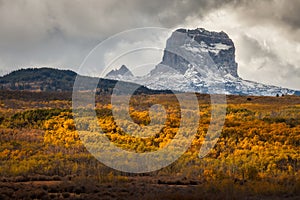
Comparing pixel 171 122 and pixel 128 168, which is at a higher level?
pixel 171 122

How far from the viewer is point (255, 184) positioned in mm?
19250

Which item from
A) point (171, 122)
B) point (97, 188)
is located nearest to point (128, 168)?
point (97, 188)

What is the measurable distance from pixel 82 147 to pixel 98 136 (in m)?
3.53

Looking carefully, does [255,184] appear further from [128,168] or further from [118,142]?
[118,142]

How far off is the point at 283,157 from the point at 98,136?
14814mm

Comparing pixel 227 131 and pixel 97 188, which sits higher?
pixel 227 131

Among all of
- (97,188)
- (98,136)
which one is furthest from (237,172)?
(98,136)

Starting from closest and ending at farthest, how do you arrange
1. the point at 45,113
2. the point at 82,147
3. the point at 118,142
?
the point at 82,147, the point at 118,142, the point at 45,113

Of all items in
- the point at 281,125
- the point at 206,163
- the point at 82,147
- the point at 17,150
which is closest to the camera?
the point at 206,163

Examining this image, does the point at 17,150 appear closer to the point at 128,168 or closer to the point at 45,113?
the point at 128,168

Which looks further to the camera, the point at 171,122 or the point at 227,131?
the point at 171,122

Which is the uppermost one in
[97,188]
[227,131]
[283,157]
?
[227,131]

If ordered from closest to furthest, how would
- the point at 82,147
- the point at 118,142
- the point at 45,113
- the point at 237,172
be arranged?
the point at 237,172
the point at 82,147
the point at 118,142
the point at 45,113

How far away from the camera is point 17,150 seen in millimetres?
27406
